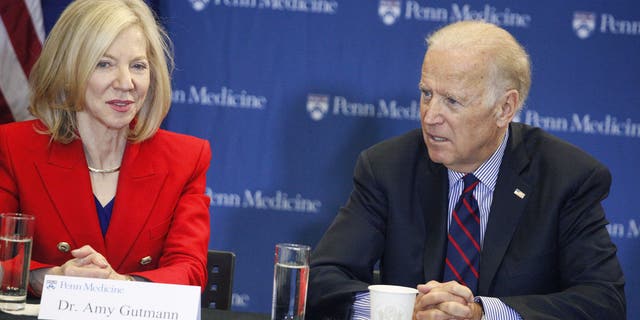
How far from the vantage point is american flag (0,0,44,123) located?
4363 millimetres

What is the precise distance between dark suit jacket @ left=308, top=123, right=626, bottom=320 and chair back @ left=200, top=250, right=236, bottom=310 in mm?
384

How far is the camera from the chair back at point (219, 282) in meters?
3.21

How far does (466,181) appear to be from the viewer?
3.13 metres

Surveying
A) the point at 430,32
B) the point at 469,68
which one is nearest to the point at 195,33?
the point at 430,32

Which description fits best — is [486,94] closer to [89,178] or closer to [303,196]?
[89,178]

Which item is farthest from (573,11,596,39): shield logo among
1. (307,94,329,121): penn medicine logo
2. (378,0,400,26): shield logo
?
(307,94,329,121): penn medicine logo

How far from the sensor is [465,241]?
3.05 meters

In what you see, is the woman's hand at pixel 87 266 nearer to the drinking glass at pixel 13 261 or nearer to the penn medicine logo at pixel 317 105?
the drinking glass at pixel 13 261

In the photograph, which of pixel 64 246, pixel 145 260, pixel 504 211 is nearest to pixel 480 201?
pixel 504 211

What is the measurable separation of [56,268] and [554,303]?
5.05 ft

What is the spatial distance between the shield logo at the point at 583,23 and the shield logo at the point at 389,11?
966 mm

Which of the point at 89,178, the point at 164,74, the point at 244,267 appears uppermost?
the point at 164,74

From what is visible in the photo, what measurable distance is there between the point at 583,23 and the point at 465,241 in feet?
7.23

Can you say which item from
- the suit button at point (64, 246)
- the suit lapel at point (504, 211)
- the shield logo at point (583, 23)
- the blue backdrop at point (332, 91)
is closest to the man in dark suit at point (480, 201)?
the suit lapel at point (504, 211)
